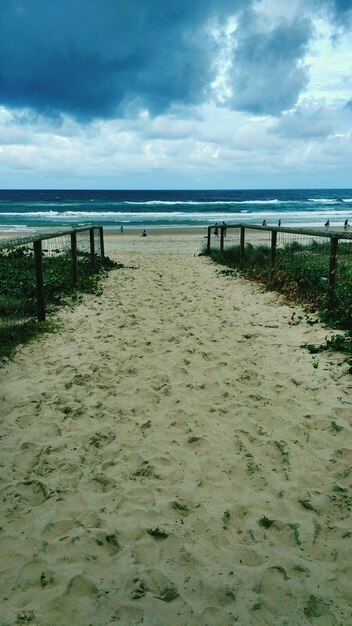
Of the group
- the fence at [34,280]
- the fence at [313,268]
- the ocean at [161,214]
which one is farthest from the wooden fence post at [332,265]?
the ocean at [161,214]

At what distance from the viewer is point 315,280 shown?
8703mm

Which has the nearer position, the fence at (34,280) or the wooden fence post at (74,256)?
the fence at (34,280)

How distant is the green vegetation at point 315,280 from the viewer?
6.67 meters

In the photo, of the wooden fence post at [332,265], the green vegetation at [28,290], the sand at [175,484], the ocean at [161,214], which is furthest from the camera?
the ocean at [161,214]

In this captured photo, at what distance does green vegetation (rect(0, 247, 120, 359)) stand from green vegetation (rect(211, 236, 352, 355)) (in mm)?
4119

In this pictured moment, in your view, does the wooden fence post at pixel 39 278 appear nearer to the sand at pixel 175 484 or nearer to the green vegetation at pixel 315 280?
the sand at pixel 175 484

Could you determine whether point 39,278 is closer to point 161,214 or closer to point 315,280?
point 315,280

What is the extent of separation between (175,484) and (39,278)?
4.87 metres

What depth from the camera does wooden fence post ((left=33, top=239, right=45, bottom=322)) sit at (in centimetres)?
688

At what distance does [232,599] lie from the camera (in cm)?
225

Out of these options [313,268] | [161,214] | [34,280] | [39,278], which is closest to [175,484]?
[39,278]

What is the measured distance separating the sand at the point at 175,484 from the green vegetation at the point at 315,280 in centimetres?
86

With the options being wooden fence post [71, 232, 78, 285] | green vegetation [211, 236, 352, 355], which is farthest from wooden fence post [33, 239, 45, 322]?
green vegetation [211, 236, 352, 355]

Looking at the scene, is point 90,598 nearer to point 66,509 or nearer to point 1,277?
point 66,509
